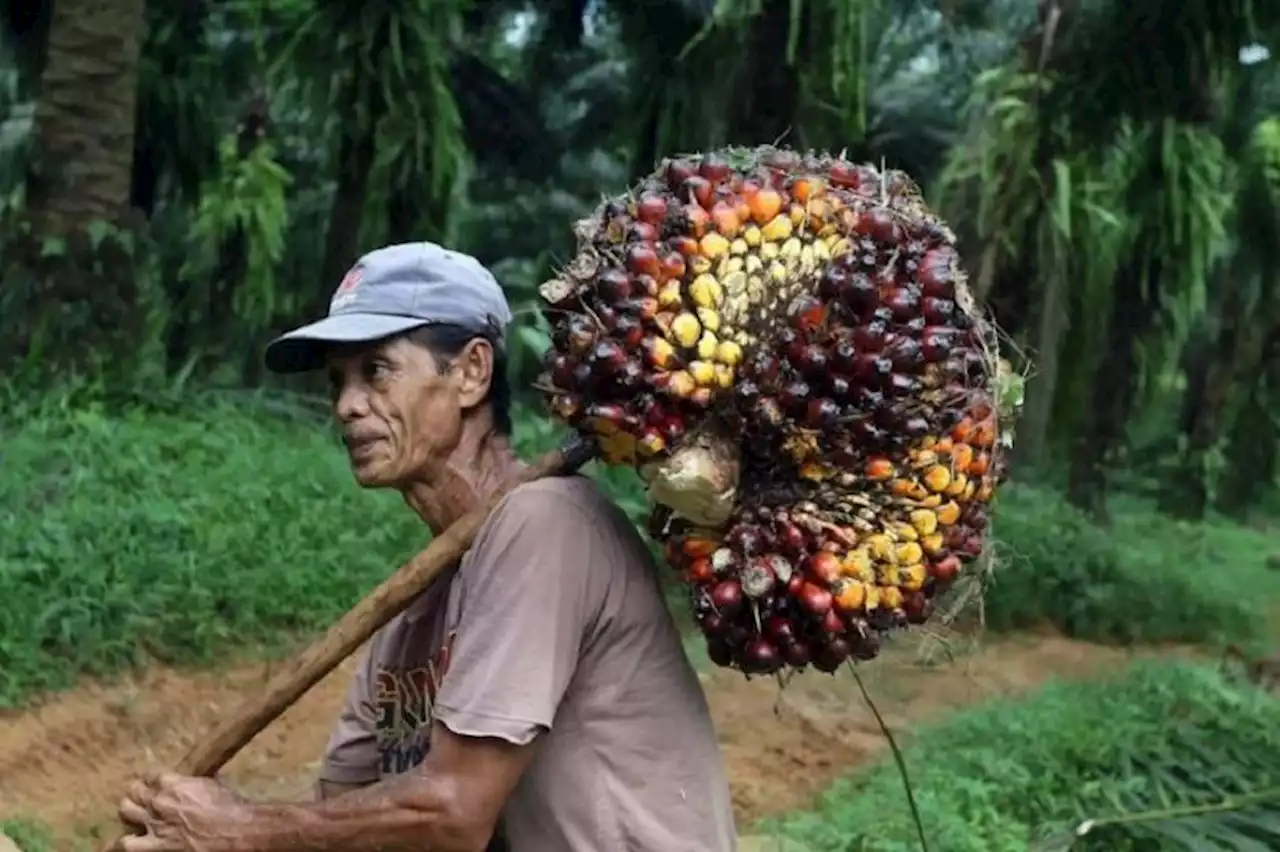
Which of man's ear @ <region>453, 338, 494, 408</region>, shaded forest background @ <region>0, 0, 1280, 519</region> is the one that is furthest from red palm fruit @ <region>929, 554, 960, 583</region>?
shaded forest background @ <region>0, 0, 1280, 519</region>

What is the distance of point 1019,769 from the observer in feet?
16.5

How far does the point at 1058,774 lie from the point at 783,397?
356cm

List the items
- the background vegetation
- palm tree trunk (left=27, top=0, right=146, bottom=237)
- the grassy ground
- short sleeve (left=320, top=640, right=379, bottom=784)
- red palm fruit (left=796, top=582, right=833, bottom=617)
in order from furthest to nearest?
palm tree trunk (left=27, top=0, right=146, bottom=237), the background vegetation, the grassy ground, short sleeve (left=320, top=640, right=379, bottom=784), red palm fruit (left=796, top=582, right=833, bottom=617)

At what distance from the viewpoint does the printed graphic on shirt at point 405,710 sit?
2062 mm

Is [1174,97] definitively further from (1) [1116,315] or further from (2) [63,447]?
(2) [63,447]

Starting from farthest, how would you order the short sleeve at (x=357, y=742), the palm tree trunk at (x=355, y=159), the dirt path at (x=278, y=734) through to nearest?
the palm tree trunk at (x=355, y=159) < the dirt path at (x=278, y=734) < the short sleeve at (x=357, y=742)

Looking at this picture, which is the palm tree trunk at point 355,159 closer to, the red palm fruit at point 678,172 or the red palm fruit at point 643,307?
the red palm fruit at point 678,172

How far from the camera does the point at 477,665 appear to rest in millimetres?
1837

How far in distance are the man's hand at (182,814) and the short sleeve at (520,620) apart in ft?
1.04

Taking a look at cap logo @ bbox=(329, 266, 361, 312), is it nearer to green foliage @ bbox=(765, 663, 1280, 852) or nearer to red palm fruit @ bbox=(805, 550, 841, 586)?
red palm fruit @ bbox=(805, 550, 841, 586)

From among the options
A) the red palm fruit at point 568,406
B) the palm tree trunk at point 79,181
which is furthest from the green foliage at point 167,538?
the red palm fruit at point 568,406

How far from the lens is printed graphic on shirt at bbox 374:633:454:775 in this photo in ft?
6.77

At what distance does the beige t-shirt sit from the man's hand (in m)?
0.26

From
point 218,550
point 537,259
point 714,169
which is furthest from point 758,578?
point 537,259
